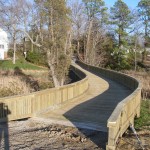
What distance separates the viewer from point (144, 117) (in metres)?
13.6

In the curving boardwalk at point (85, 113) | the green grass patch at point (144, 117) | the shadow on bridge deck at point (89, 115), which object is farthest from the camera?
the green grass patch at point (144, 117)

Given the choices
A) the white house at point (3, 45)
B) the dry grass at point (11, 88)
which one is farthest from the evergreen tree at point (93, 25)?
the dry grass at point (11, 88)

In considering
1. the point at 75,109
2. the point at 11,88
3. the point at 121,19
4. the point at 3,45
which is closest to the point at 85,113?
the point at 75,109

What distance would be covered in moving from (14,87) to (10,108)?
1237 cm

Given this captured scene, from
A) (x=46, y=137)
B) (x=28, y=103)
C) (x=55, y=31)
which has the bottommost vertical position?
(x=46, y=137)

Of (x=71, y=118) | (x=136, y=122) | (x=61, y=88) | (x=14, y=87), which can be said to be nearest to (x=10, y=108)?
(x=71, y=118)

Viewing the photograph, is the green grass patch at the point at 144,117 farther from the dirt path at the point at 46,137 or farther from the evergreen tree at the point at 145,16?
the evergreen tree at the point at 145,16

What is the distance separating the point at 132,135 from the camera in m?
8.97

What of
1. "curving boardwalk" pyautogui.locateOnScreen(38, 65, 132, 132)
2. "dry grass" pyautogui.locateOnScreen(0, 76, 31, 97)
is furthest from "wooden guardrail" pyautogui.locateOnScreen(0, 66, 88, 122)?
"dry grass" pyautogui.locateOnScreen(0, 76, 31, 97)

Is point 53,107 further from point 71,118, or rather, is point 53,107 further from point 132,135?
point 132,135

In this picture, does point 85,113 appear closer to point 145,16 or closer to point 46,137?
point 46,137

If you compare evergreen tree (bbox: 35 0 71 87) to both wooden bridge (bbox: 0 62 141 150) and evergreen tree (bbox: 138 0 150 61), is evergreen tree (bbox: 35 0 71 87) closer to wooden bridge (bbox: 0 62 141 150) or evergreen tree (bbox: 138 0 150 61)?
wooden bridge (bbox: 0 62 141 150)

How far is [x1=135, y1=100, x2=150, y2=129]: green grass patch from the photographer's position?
1221 centimetres

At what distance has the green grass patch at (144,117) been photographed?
12.2 meters
